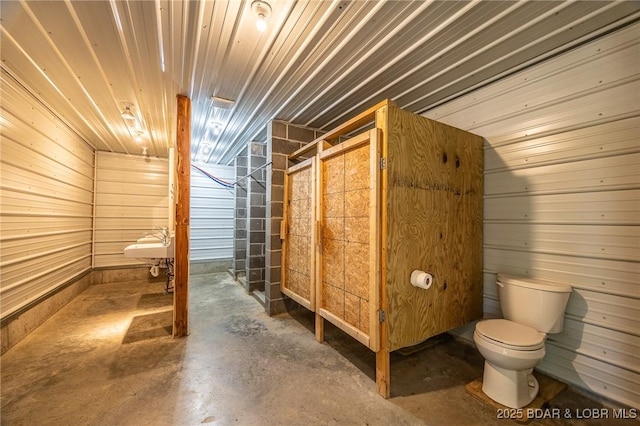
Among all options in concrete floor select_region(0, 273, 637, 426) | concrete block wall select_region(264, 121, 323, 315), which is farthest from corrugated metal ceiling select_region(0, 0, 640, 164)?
concrete floor select_region(0, 273, 637, 426)

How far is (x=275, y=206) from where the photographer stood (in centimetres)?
345

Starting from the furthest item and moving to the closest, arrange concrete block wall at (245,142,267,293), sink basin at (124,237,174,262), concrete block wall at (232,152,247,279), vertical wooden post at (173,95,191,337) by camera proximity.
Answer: concrete block wall at (232,152,247,279), concrete block wall at (245,142,267,293), sink basin at (124,237,174,262), vertical wooden post at (173,95,191,337)

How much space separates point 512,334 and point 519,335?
0.04m

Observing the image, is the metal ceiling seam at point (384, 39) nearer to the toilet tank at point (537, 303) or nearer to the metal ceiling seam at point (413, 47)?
the metal ceiling seam at point (413, 47)

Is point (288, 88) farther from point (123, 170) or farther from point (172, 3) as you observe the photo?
point (123, 170)

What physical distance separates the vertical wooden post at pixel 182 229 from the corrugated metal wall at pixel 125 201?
315cm

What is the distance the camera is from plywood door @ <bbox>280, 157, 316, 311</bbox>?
2.79m

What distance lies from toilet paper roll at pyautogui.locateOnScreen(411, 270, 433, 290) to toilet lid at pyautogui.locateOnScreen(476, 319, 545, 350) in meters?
0.51

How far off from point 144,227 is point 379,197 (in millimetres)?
5279

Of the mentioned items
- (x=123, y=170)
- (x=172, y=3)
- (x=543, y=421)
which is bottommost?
(x=543, y=421)

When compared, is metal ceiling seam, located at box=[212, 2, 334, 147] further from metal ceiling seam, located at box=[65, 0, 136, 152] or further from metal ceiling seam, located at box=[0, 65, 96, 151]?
metal ceiling seam, located at box=[0, 65, 96, 151]

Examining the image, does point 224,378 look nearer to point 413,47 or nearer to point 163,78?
point 163,78

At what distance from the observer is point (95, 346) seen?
2471mm

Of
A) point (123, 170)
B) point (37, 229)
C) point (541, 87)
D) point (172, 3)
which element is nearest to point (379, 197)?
point (541, 87)
